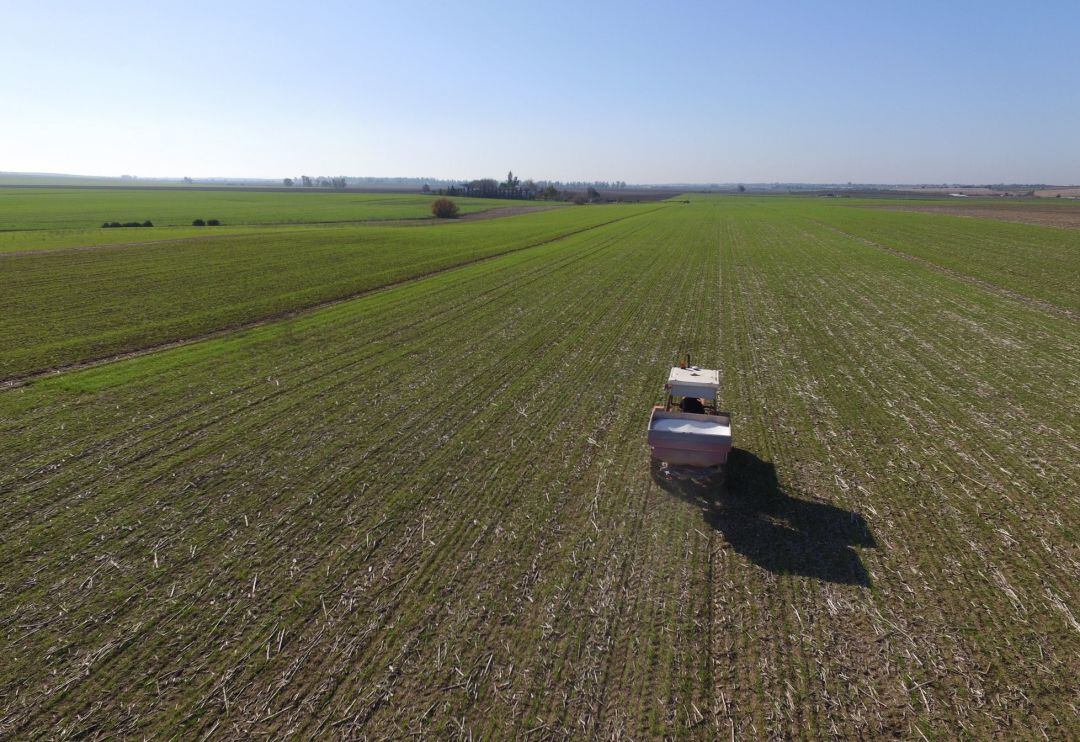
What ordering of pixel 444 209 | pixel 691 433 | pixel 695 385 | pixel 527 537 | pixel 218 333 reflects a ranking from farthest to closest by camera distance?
1. pixel 444 209
2. pixel 218 333
3. pixel 695 385
4. pixel 691 433
5. pixel 527 537

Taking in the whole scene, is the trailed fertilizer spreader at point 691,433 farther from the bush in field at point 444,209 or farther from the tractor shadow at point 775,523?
the bush in field at point 444,209

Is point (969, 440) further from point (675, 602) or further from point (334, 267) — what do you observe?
point (334, 267)

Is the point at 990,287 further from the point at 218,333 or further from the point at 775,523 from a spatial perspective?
the point at 218,333

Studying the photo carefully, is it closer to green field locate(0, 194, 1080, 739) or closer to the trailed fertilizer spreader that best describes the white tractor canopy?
the trailed fertilizer spreader

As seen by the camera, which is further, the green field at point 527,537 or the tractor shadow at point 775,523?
the tractor shadow at point 775,523

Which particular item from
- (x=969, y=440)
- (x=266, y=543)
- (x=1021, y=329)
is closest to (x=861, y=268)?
(x=1021, y=329)

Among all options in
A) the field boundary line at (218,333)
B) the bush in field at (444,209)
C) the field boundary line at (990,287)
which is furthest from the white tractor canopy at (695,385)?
the bush in field at (444,209)

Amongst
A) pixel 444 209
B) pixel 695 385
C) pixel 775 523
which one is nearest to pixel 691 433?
pixel 695 385
